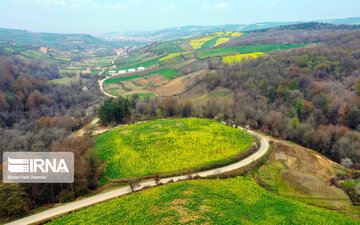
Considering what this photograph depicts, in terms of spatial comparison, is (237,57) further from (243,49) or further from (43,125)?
(43,125)

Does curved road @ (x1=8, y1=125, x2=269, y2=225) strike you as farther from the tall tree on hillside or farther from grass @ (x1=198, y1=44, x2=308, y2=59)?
grass @ (x1=198, y1=44, x2=308, y2=59)

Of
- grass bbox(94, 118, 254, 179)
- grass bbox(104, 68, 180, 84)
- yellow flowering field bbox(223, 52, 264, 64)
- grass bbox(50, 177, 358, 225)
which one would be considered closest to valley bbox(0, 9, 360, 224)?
grass bbox(50, 177, 358, 225)

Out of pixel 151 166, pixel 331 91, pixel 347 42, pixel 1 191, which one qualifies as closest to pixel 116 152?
pixel 151 166

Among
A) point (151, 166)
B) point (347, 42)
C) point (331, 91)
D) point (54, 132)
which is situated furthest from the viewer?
point (347, 42)

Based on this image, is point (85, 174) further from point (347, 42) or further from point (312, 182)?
point (347, 42)

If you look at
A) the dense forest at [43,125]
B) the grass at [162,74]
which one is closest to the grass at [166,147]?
the dense forest at [43,125]
